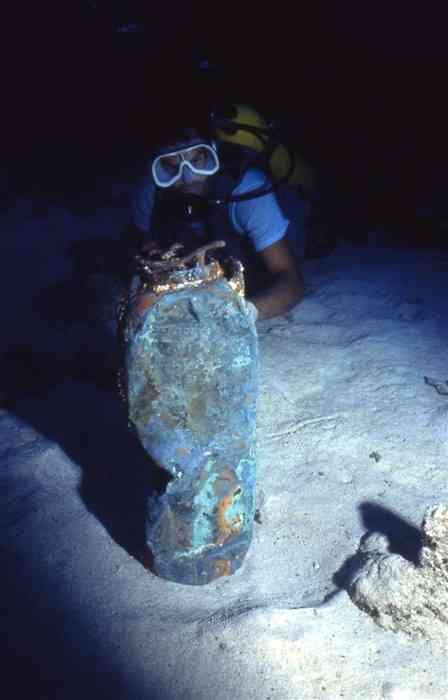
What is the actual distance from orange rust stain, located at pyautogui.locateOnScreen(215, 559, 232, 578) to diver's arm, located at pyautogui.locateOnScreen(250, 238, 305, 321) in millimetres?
2474

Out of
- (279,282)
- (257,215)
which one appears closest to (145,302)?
(257,215)

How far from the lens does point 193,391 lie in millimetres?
1689

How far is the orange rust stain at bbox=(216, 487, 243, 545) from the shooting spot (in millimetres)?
1846

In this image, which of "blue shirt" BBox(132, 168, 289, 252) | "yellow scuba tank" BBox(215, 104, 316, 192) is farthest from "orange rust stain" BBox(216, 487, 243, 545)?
"yellow scuba tank" BBox(215, 104, 316, 192)

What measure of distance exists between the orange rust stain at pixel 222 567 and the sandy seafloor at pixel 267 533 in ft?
0.13

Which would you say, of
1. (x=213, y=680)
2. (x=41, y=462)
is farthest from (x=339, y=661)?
(x=41, y=462)

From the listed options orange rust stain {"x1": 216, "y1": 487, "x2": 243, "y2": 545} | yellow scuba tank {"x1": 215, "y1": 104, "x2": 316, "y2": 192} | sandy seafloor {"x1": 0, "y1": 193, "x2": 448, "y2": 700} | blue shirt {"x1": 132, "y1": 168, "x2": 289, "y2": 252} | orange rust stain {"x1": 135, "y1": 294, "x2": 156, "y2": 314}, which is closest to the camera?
orange rust stain {"x1": 135, "y1": 294, "x2": 156, "y2": 314}

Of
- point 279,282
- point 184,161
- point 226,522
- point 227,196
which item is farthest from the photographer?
point 279,282

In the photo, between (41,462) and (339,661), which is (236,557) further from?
(41,462)

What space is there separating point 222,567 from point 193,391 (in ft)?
2.67

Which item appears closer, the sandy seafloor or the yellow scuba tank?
the sandy seafloor

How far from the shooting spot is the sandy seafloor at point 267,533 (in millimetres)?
1723

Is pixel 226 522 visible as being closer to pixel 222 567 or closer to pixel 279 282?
pixel 222 567

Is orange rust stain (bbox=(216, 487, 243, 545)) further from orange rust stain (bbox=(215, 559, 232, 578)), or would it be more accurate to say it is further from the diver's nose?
the diver's nose
